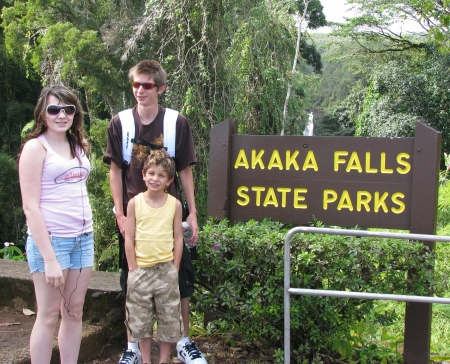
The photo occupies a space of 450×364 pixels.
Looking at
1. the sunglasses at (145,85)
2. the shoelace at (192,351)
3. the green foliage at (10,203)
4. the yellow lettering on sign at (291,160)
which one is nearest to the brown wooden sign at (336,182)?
the yellow lettering on sign at (291,160)

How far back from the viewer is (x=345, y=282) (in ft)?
10.0

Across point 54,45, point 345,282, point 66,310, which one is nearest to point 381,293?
point 345,282

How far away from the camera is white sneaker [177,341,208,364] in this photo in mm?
3074

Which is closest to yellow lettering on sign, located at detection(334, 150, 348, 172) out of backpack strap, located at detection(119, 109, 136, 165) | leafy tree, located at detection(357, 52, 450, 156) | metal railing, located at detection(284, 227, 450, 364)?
metal railing, located at detection(284, 227, 450, 364)

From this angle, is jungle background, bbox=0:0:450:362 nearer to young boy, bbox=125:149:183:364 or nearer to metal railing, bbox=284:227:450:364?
metal railing, bbox=284:227:450:364

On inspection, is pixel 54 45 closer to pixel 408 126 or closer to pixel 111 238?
pixel 111 238

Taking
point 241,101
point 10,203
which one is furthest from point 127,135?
point 10,203

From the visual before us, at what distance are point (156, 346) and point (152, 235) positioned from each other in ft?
3.53

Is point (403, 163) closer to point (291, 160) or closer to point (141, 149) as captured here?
point (291, 160)

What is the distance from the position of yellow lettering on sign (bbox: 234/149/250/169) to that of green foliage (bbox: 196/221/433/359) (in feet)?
1.77

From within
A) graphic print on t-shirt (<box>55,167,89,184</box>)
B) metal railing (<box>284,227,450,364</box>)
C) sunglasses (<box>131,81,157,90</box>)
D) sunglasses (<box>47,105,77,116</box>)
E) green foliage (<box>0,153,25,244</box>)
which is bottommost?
green foliage (<box>0,153,25,244</box>)

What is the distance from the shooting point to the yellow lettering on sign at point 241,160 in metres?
3.69

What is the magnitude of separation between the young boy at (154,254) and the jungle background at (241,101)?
0.40 m

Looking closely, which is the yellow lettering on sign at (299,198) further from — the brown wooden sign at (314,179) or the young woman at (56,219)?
the young woman at (56,219)
